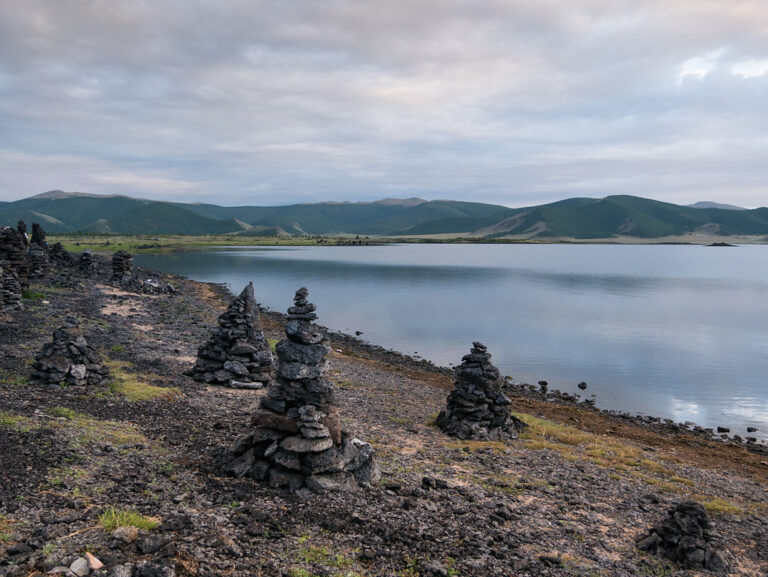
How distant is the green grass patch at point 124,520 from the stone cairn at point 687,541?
13200 mm

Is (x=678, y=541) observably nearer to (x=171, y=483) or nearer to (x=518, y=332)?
(x=171, y=483)

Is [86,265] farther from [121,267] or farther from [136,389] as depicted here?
[136,389]

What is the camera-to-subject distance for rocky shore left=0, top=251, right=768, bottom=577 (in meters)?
10.9

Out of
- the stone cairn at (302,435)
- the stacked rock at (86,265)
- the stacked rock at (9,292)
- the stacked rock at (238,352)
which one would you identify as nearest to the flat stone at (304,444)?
the stone cairn at (302,435)

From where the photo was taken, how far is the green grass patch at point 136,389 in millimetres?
21859

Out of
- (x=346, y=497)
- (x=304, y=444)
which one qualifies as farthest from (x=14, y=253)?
(x=346, y=497)

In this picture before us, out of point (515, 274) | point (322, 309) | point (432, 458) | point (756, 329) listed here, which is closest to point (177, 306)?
point (322, 309)

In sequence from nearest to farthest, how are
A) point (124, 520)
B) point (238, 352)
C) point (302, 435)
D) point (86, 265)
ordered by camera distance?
point (124, 520) → point (302, 435) → point (238, 352) → point (86, 265)

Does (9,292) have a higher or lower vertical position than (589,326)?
higher

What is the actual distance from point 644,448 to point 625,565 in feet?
50.9

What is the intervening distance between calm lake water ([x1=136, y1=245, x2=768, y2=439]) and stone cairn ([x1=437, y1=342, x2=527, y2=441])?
18.3 metres

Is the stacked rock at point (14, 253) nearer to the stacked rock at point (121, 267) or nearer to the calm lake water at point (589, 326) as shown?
the stacked rock at point (121, 267)

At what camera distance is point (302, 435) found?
15.2m

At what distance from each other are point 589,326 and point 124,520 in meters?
70.4
